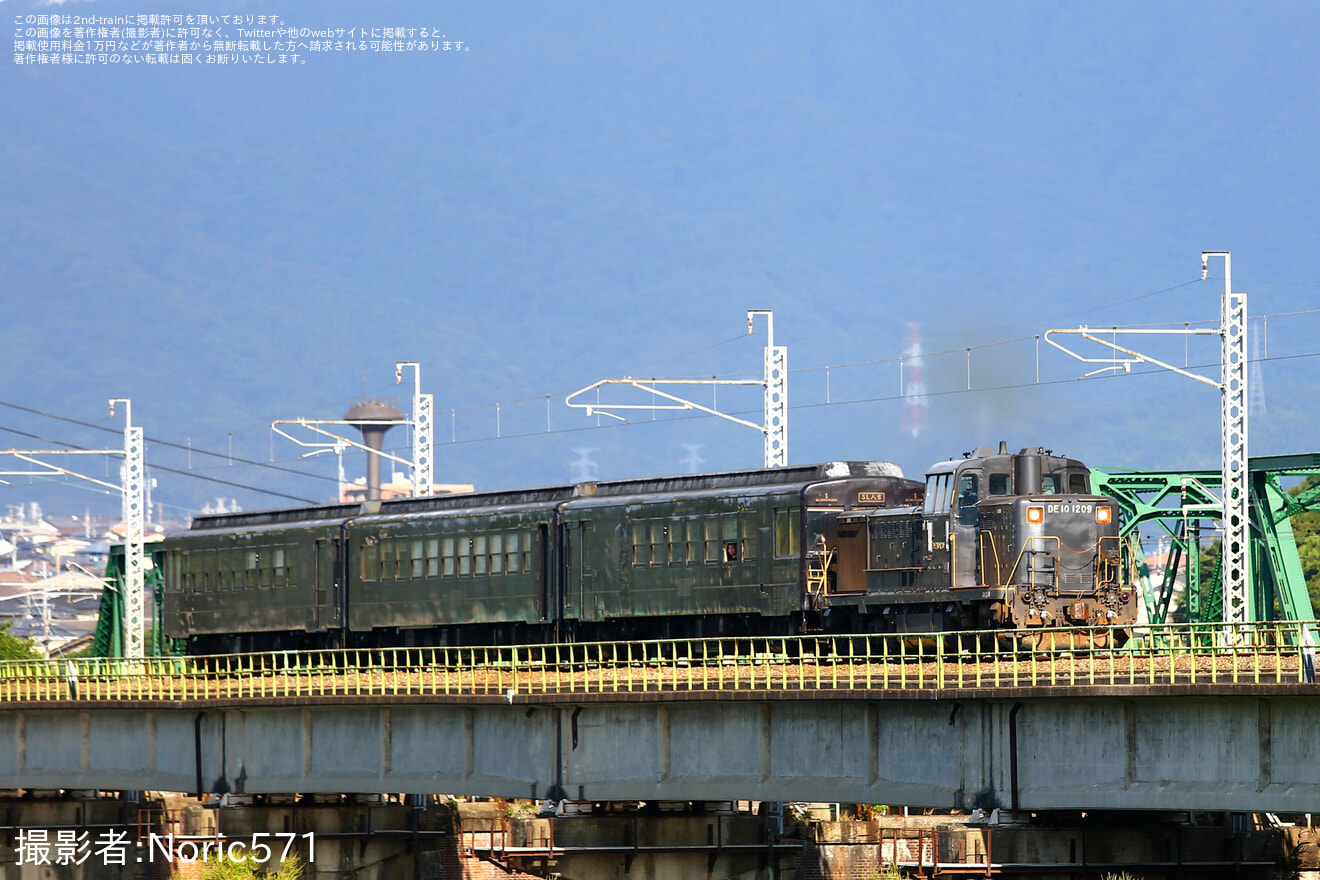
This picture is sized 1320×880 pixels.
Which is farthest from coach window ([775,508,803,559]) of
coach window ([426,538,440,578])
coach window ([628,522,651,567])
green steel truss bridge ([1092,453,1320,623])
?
green steel truss bridge ([1092,453,1320,623])

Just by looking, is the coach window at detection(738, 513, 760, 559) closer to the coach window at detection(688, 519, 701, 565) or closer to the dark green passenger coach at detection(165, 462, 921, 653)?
the dark green passenger coach at detection(165, 462, 921, 653)

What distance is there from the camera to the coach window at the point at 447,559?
162 ft

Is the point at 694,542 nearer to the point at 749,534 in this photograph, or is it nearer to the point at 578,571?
the point at 749,534

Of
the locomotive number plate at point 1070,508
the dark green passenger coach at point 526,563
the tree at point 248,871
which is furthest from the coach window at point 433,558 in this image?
the locomotive number plate at point 1070,508

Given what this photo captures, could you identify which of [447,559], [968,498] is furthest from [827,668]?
[447,559]

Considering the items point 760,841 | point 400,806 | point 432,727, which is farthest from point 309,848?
point 760,841

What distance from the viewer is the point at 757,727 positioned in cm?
3569

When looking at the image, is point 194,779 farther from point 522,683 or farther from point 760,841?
point 760,841

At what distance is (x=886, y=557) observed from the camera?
39125mm

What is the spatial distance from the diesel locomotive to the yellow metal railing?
0.78 m

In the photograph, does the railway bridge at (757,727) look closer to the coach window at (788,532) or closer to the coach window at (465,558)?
the coach window at (788,532)

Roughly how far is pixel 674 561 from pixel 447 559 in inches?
318

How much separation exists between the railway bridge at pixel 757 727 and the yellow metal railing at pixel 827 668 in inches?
4.0

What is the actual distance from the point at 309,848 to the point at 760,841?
12.5 metres
